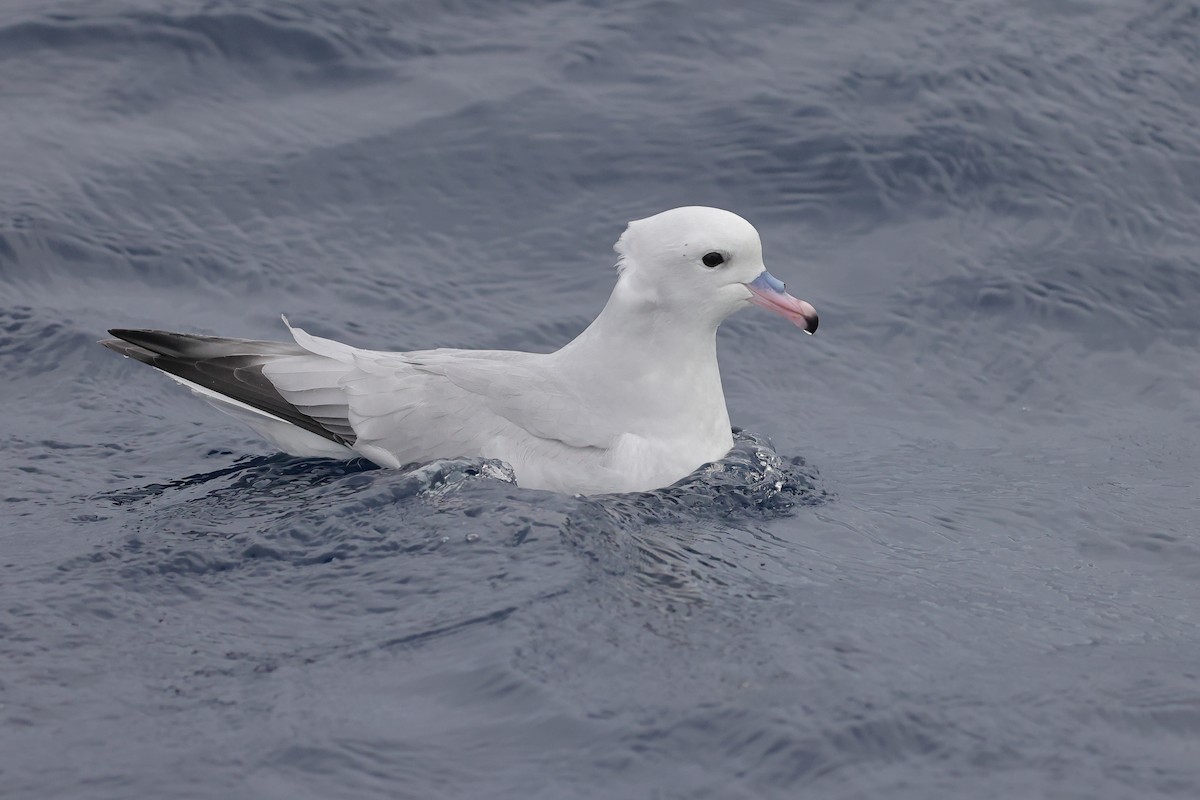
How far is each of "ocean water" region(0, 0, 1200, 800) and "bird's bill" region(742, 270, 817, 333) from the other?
2.93 ft

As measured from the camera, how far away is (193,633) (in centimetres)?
596

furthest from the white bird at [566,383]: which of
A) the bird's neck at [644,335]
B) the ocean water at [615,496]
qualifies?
the ocean water at [615,496]

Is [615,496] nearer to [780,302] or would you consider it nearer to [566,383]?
[566,383]

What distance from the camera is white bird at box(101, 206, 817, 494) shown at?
7.30 meters

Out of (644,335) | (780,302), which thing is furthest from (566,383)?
(780,302)

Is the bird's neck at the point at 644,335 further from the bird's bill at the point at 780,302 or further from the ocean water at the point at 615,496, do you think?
the ocean water at the point at 615,496

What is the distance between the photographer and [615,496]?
23.8 ft

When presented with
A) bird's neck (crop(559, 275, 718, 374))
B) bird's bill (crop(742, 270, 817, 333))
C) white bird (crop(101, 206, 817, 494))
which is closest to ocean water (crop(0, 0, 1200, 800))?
white bird (crop(101, 206, 817, 494))

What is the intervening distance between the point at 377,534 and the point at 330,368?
3.77 feet

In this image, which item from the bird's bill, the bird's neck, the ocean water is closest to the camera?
the ocean water

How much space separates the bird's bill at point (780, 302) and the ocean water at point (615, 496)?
0.89 meters

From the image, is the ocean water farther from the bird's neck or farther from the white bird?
the bird's neck

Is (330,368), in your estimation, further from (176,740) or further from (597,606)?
(176,740)

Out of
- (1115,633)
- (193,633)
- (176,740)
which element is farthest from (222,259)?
(1115,633)
